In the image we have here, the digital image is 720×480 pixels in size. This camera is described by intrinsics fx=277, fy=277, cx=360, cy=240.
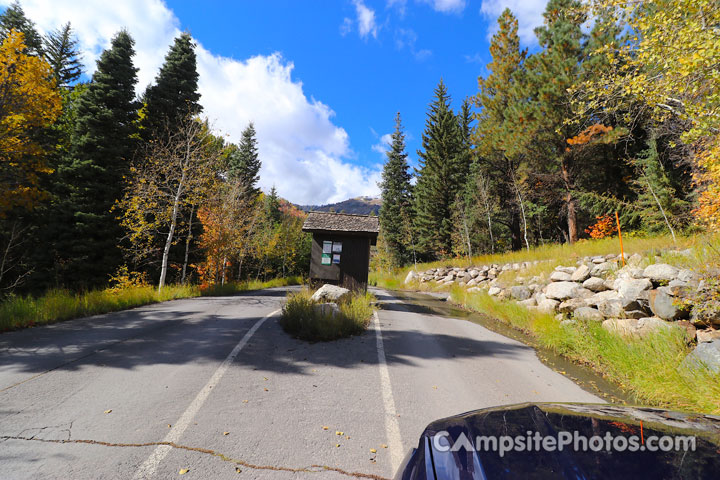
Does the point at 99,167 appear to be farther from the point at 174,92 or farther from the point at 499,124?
the point at 499,124

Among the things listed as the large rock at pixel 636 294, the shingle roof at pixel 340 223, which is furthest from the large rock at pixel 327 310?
the large rock at pixel 636 294

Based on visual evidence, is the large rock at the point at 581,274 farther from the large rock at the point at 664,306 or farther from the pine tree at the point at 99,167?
the pine tree at the point at 99,167

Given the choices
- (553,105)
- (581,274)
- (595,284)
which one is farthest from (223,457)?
(553,105)

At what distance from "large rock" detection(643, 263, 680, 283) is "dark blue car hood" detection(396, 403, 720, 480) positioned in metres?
7.00

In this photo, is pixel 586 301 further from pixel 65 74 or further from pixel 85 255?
pixel 65 74

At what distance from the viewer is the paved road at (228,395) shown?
9.23ft

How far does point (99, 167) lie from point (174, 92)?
7.91 meters

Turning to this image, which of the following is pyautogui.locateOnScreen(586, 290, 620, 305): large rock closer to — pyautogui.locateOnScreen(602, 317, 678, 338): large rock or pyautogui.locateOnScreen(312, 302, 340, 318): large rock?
pyautogui.locateOnScreen(602, 317, 678, 338): large rock

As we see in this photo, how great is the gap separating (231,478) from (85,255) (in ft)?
60.1

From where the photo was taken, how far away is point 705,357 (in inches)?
173

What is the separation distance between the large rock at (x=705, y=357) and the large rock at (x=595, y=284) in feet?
14.8

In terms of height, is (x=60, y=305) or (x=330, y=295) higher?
(x=330, y=295)

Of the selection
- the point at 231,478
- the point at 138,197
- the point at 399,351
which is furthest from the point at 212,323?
the point at 138,197

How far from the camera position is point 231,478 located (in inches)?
102
